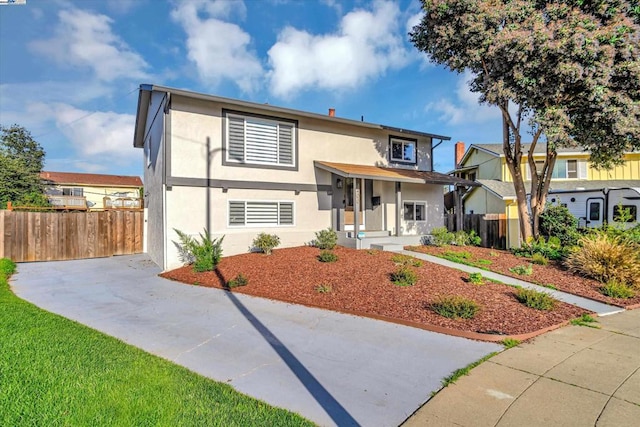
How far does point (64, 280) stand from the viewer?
10.1 m

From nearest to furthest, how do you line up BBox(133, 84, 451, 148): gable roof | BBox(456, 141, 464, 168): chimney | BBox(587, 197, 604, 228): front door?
BBox(133, 84, 451, 148): gable roof < BBox(587, 197, 604, 228): front door < BBox(456, 141, 464, 168): chimney

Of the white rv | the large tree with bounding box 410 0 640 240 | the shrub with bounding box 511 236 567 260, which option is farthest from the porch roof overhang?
the white rv

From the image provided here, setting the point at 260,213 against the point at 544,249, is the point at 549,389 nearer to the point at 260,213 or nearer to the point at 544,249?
the point at 544,249

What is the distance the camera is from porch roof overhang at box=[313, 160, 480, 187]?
12.5 metres

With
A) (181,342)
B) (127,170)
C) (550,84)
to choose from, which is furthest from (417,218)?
(127,170)

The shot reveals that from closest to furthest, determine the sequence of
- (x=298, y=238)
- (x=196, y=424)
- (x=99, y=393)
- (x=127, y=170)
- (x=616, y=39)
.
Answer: (x=196, y=424) < (x=99, y=393) < (x=616, y=39) < (x=298, y=238) < (x=127, y=170)

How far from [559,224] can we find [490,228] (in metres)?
4.19

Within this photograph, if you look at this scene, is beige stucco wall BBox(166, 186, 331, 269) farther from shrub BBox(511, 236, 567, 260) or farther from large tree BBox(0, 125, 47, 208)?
large tree BBox(0, 125, 47, 208)

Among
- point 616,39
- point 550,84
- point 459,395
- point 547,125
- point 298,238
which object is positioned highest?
point 616,39

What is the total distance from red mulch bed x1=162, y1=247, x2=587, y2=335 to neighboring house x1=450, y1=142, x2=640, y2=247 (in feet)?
31.9

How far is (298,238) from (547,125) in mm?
9337

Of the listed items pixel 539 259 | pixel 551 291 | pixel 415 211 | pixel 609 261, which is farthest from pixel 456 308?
pixel 415 211

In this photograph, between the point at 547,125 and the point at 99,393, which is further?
the point at 547,125

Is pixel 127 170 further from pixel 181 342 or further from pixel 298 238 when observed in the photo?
pixel 181 342
